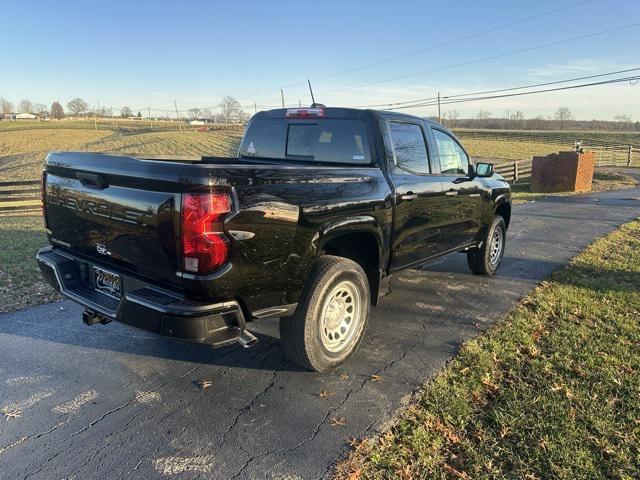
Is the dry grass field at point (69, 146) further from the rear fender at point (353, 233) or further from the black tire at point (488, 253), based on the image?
the rear fender at point (353, 233)

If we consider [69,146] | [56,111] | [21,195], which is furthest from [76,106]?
[21,195]

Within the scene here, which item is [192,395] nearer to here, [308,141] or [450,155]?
[308,141]

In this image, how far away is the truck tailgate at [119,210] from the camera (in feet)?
8.82

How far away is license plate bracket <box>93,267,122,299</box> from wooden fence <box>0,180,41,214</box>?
13.9 m

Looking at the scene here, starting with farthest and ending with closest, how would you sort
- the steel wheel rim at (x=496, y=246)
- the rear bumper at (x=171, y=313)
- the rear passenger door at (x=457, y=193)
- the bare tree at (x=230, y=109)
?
1. the bare tree at (x=230, y=109)
2. the steel wheel rim at (x=496, y=246)
3. the rear passenger door at (x=457, y=193)
4. the rear bumper at (x=171, y=313)

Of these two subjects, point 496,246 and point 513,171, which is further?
point 513,171

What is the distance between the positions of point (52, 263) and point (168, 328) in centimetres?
139

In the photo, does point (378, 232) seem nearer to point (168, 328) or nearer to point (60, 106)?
A: point (168, 328)

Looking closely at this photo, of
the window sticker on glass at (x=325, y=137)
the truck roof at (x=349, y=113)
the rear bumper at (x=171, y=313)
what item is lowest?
the rear bumper at (x=171, y=313)

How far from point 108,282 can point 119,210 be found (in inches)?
23.4

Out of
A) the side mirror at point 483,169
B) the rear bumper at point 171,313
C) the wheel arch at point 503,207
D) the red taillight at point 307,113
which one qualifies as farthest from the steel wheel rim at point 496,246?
the rear bumper at point 171,313

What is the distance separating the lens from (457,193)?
5195 millimetres

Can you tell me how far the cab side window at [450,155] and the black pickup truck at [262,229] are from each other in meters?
0.19

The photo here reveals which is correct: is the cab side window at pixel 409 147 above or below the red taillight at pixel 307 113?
below
